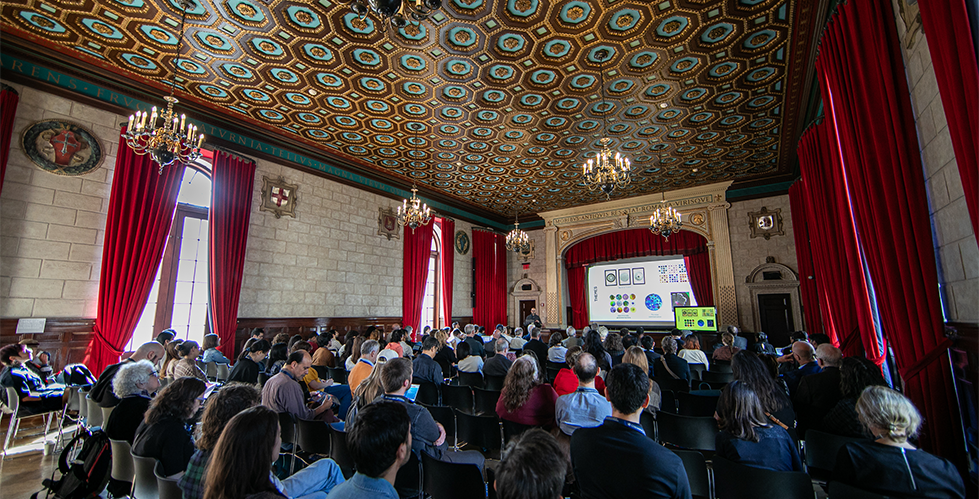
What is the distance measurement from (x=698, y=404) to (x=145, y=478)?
397 cm

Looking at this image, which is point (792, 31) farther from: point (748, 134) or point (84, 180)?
point (84, 180)

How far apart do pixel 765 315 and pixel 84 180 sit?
14.8m

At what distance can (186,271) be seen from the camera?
756cm

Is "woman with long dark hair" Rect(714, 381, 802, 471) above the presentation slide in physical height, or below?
below

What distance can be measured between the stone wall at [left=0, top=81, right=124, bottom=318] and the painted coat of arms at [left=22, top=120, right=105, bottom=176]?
7 cm

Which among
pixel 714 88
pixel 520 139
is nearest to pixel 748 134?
pixel 714 88

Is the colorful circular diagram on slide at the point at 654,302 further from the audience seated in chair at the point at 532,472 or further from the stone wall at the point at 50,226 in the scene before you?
the stone wall at the point at 50,226

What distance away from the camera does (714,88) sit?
6828 millimetres

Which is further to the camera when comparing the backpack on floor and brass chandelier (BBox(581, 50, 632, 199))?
brass chandelier (BBox(581, 50, 632, 199))

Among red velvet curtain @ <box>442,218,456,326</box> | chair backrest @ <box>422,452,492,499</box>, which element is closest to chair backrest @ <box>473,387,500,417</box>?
chair backrest @ <box>422,452,492,499</box>

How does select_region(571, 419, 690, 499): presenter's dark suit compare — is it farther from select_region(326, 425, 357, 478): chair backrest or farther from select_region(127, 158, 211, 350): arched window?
select_region(127, 158, 211, 350): arched window

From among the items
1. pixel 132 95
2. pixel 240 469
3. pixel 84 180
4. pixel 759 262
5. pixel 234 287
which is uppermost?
pixel 132 95

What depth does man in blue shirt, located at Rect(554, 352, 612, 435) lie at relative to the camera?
2.62 m

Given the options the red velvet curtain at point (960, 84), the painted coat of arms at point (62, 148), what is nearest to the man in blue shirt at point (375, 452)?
the red velvet curtain at point (960, 84)
